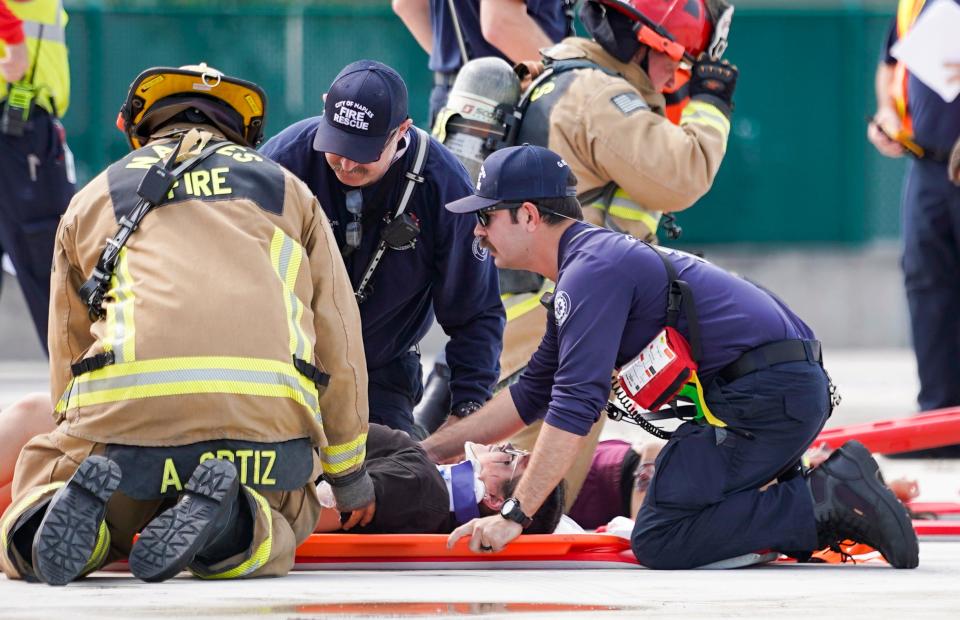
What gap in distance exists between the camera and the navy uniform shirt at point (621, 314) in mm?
4906

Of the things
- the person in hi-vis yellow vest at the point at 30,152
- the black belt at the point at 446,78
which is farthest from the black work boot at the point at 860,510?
the person in hi-vis yellow vest at the point at 30,152

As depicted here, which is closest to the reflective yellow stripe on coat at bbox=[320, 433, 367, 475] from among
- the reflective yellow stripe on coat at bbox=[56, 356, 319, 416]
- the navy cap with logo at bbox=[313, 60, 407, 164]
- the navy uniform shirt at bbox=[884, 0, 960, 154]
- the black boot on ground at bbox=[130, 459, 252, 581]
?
the reflective yellow stripe on coat at bbox=[56, 356, 319, 416]

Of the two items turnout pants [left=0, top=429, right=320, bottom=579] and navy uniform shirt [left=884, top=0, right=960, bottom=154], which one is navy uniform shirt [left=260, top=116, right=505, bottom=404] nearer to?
turnout pants [left=0, top=429, right=320, bottom=579]

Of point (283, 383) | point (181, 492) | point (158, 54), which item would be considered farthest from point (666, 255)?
point (158, 54)

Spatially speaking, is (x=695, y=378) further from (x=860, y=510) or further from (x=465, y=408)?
(x=465, y=408)

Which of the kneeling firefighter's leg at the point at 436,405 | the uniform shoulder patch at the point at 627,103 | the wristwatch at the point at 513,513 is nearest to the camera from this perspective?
the wristwatch at the point at 513,513

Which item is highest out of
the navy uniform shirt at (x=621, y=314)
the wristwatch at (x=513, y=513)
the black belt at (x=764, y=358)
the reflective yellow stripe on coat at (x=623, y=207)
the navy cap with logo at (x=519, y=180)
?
the navy cap with logo at (x=519, y=180)

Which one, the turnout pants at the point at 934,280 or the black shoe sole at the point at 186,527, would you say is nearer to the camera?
the black shoe sole at the point at 186,527

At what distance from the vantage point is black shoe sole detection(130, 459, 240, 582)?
4.16m

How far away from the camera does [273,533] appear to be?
4.52 meters

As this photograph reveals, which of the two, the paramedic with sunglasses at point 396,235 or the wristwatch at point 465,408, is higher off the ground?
the paramedic with sunglasses at point 396,235

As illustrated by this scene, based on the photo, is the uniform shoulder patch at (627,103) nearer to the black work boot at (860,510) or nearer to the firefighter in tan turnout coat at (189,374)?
the black work boot at (860,510)

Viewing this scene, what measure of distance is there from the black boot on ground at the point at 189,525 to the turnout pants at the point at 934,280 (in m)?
5.06

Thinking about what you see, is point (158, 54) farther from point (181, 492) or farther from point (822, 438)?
point (181, 492)
